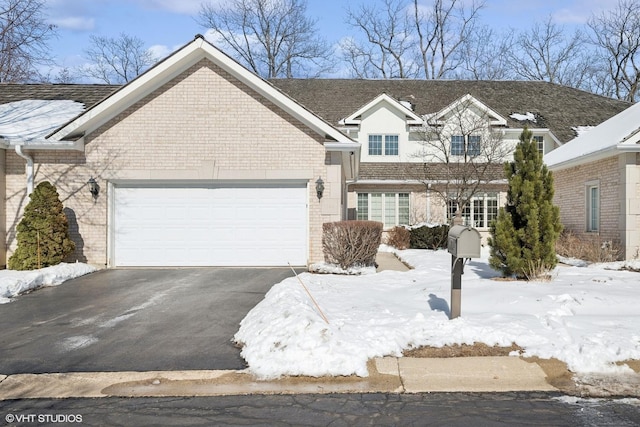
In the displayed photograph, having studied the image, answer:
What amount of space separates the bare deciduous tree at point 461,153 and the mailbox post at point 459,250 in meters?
14.0

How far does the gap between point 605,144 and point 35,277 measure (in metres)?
15.6

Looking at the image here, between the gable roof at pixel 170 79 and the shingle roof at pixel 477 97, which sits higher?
the shingle roof at pixel 477 97

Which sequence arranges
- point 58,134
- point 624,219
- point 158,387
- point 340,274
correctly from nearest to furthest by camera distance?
point 158,387 < point 340,274 < point 58,134 < point 624,219

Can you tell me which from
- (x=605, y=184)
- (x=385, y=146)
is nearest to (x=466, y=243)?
(x=605, y=184)

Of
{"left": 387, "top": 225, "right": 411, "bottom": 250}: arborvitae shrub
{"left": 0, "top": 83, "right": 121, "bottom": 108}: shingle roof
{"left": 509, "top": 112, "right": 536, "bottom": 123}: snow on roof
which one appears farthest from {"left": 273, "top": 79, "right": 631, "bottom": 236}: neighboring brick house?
{"left": 0, "top": 83, "right": 121, "bottom": 108}: shingle roof

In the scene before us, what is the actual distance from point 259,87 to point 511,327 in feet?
30.1

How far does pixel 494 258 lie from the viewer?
1027cm

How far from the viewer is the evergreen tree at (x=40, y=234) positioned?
38.5 ft

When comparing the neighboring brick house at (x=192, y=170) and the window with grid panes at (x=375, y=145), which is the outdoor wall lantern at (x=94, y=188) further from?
the window with grid panes at (x=375, y=145)

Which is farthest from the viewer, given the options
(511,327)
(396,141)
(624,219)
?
(396,141)

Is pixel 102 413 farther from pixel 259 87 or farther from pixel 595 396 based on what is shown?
pixel 259 87

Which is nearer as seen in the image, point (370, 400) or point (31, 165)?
point (370, 400)

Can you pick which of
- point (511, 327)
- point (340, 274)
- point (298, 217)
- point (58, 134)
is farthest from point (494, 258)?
point (58, 134)

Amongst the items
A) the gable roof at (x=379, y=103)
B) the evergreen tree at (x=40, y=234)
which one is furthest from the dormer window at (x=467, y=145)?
the evergreen tree at (x=40, y=234)
